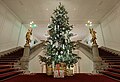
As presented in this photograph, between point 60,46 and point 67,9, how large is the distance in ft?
14.1

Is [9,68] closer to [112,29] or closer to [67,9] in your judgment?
[67,9]

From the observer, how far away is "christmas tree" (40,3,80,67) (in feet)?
12.1

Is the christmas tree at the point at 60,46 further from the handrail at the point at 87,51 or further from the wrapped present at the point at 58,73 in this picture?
the handrail at the point at 87,51

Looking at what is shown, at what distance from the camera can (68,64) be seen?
12.2 feet

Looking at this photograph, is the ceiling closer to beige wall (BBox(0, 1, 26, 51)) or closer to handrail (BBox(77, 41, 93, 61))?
beige wall (BBox(0, 1, 26, 51))

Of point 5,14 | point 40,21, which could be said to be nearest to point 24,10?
point 5,14

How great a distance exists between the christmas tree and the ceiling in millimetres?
3007

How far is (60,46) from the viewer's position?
3.84 m

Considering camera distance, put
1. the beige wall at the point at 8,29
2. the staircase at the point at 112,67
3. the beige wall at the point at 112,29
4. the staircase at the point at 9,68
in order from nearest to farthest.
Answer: the staircase at the point at 9,68 → the staircase at the point at 112,67 → the beige wall at the point at 8,29 → the beige wall at the point at 112,29

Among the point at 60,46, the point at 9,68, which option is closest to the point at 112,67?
the point at 60,46

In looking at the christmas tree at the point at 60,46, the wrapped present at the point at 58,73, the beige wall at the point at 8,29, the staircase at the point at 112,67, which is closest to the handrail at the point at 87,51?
the staircase at the point at 112,67

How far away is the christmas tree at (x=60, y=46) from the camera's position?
370 cm

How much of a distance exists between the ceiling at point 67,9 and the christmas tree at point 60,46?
3.01 meters

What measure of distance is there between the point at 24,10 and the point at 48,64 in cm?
534
